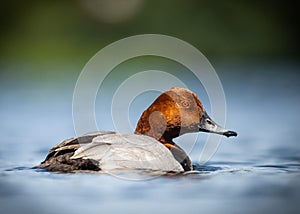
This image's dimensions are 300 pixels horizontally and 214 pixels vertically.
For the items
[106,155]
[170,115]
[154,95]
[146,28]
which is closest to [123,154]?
[106,155]

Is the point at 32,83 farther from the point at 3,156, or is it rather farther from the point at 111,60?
the point at 3,156

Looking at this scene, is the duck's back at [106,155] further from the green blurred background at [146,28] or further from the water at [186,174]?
the green blurred background at [146,28]

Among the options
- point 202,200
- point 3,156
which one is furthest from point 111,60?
point 202,200

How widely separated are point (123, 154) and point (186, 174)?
27.0 inches

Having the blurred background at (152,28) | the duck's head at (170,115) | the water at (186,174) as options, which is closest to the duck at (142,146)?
the duck's head at (170,115)

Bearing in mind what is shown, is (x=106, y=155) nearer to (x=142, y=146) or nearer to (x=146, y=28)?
(x=142, y=146)

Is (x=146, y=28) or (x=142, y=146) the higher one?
(x=146, y=28)

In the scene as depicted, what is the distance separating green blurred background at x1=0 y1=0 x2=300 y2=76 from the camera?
14.5m

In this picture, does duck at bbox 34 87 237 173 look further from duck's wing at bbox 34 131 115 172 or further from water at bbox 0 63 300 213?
water at bbox 0 63 300 213

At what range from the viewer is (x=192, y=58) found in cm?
1516

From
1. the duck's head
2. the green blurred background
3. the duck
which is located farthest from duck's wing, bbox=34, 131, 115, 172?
the green blurred background

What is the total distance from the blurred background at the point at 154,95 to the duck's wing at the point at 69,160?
0.32 ft

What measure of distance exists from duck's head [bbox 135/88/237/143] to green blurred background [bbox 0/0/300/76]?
603 centimetres

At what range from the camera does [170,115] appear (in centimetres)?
837
